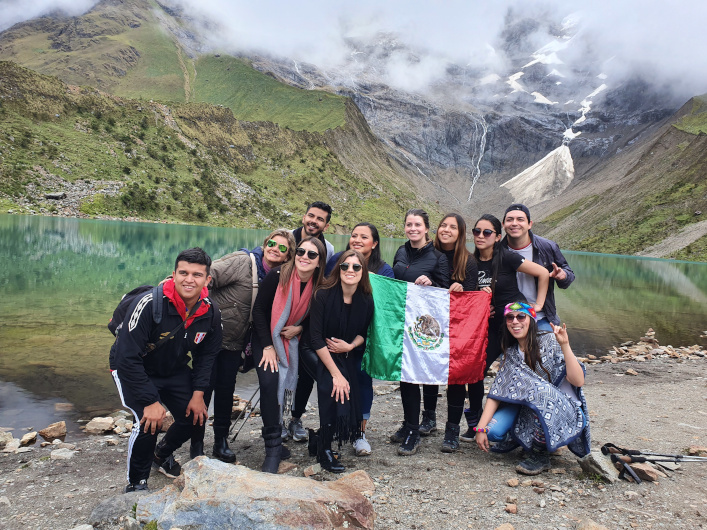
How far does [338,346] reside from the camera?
5.79 meters

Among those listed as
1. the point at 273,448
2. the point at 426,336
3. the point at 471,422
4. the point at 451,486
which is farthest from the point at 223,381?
the point at 471,422

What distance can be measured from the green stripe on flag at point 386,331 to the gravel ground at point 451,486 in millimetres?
1212

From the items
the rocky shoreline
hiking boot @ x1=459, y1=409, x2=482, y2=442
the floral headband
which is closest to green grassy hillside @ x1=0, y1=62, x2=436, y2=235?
the rocky shoreline

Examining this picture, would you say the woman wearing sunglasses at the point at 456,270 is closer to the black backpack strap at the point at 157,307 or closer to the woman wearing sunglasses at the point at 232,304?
the woman wearing sunglasses at the point at 232,304

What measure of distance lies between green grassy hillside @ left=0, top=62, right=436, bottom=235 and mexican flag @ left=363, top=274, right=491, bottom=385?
84.7 m

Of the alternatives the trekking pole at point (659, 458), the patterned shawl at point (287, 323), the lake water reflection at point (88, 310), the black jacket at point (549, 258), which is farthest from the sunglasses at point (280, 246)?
the lake water reflection at point (88, 310)

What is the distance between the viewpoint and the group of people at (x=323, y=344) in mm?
5062

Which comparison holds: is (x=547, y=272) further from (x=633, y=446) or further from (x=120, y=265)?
(x=120, y=265)

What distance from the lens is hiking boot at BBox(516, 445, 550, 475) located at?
18.4 ft

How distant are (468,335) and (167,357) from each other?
397 centimetres

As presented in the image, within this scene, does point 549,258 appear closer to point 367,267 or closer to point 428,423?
point 367,267

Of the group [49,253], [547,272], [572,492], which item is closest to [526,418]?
[572,492]

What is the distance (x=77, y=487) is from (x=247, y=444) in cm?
234

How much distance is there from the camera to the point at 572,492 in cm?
515
